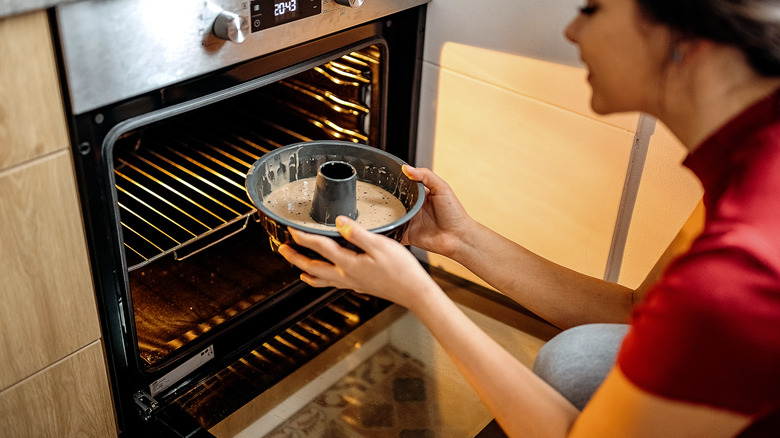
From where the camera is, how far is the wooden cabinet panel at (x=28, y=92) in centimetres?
87

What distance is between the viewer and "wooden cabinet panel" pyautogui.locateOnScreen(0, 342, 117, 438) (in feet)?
3.68

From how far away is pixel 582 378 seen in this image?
1017mm

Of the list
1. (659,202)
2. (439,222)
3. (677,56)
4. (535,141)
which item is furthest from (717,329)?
(535,141)

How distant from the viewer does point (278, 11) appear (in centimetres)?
116

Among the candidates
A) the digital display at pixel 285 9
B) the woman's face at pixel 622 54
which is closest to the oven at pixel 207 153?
the digital display at pixel 285 9

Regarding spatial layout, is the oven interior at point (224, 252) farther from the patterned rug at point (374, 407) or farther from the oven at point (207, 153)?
the patterned rug at point (374, 407)

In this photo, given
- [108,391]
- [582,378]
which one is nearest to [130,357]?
[108,391]

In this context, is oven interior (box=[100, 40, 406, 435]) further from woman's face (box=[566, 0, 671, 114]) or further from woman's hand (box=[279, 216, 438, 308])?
woman's face (box=[566, 0, 671, 114])

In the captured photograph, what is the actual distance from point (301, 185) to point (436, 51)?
19.3 inches

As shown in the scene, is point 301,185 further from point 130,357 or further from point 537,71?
point 537,71

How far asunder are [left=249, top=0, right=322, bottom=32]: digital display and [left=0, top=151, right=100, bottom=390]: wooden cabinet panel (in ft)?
1.13

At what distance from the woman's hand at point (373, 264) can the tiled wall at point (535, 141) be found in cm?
59

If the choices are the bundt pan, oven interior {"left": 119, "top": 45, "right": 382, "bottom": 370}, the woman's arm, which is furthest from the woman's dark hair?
oven interior {"left": 119, "top": 45, "right": 382, "bottom": 370}

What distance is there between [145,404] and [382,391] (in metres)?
0.44
